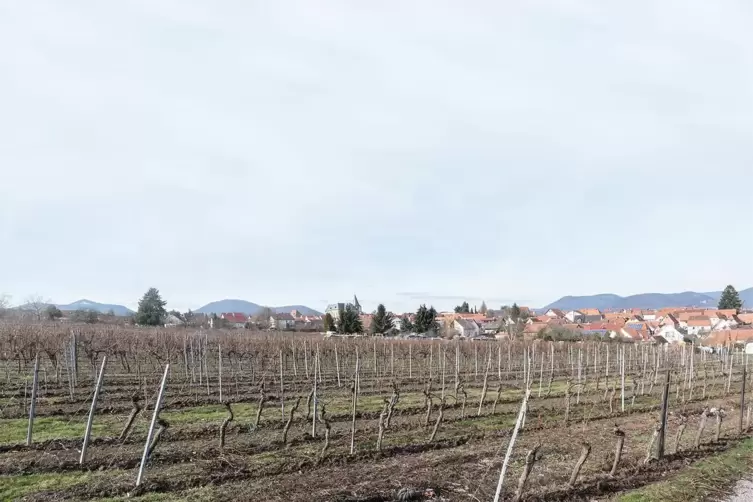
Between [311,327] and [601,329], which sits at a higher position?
[601,329]

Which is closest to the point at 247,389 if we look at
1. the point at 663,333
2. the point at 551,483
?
the point at 551,483

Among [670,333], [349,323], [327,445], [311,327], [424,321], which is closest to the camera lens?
[327,445]

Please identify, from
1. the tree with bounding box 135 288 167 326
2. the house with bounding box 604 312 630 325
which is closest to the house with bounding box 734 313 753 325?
the house with bounding box 604 312 630 325

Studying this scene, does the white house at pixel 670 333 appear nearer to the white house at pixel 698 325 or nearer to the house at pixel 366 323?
the white house at pixel 698 325

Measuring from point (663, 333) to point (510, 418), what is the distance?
78.3 m

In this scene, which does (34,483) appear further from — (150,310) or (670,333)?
(670,333)

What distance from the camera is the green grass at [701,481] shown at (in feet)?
26.7

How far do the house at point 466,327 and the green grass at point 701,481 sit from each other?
8289 cm

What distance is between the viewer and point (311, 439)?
1175 cm

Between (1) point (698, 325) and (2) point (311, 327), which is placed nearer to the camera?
(1) point (698, 325)

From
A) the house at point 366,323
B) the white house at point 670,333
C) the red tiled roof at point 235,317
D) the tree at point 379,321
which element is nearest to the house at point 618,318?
the white house at point 670,333

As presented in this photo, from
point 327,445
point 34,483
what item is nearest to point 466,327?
point 327,445

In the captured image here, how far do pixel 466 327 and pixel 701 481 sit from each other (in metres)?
89.7

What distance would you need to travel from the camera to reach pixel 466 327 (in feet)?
320
